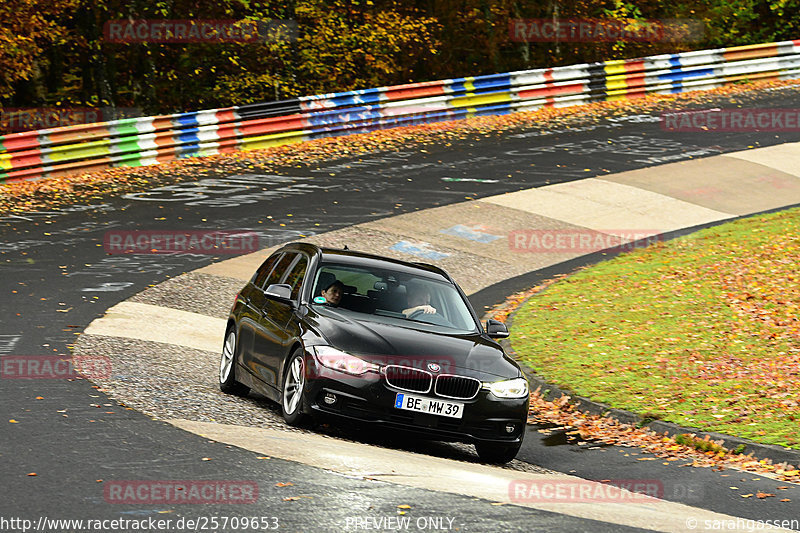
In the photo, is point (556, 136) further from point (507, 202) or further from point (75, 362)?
point (75, 362)

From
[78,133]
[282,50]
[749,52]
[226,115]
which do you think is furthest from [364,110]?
[749,52]

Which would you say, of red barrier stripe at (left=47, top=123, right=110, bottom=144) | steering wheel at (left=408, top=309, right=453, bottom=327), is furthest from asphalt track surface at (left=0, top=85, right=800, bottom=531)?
red barrier stripe at (left=47, top=123, right=110, bottom=144)

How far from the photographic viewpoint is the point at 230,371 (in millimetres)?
11078

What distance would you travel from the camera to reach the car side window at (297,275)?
1046 centimetres

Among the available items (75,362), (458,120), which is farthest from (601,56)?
(75,362)

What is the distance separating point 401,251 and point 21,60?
13566mm

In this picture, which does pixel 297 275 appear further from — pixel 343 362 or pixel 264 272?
pixel 343 362

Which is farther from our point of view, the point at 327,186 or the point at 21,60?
the point at 21,60

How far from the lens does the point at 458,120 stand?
2966 cm

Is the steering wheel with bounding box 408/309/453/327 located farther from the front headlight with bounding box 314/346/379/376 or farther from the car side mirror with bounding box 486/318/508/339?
the front headlight with bounding box 314/346/379/376

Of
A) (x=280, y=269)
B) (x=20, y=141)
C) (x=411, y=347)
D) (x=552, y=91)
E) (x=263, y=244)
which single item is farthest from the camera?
(x=552, y=91)

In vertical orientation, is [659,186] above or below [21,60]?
below

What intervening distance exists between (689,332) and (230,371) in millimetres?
6107

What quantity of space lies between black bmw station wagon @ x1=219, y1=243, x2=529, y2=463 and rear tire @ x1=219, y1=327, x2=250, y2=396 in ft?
0.15
